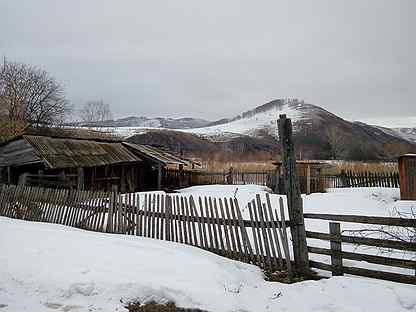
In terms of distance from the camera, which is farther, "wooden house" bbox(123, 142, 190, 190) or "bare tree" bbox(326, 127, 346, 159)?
"bare tree" bbox(326, 127, 346, 159)

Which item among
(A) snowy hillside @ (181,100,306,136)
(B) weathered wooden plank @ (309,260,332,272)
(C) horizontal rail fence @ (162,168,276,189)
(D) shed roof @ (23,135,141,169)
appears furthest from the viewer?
(A) snowy hillside @ (181,100,306,136)

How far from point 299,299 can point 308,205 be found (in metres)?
11.8

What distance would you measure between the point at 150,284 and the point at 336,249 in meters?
3.23

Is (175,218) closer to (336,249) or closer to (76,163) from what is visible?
(336,249)

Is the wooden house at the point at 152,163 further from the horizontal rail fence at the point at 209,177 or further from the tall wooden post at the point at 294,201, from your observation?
the tall wooden post at the point at 294,201

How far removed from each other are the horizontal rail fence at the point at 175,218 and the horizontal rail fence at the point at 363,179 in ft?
65.0

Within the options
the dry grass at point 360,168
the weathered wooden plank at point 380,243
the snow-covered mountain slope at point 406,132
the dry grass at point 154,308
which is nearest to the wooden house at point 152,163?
the dry grass at point 360,168

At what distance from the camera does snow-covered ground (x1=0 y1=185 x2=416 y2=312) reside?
5.14 m

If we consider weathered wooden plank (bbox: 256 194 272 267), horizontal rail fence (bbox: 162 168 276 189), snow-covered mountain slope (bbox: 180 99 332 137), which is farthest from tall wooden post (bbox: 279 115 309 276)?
snow-covered mountain slope (bbox: 180 99 332 137)

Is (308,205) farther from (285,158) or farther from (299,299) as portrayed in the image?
(299,299)

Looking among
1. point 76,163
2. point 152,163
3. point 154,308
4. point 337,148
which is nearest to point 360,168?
point 152,163

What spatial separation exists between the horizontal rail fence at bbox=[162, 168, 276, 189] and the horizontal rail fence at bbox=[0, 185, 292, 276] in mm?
19271

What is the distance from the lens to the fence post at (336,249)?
6512mm

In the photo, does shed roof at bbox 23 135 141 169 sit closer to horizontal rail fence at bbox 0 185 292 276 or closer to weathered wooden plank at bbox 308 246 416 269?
horizontal rail fence at bbox 0 185 292 276
